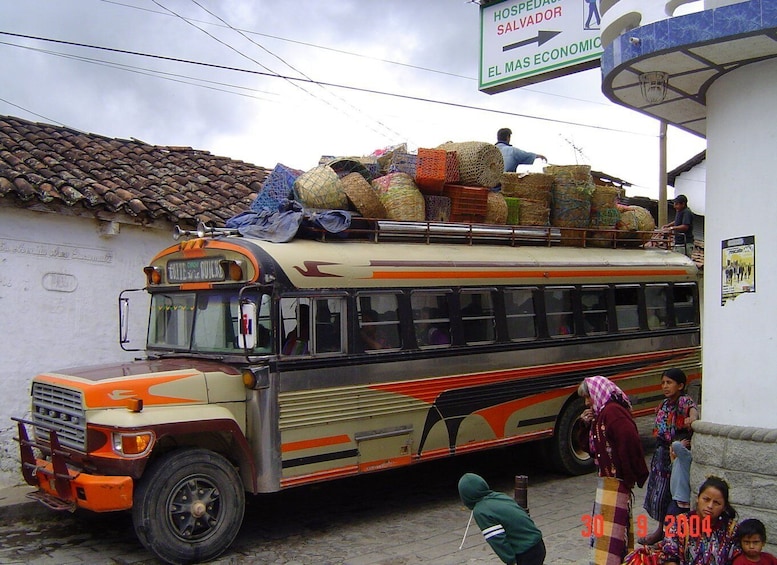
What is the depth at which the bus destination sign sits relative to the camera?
287 inches

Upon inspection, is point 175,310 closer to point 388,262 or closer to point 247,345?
point 247,345

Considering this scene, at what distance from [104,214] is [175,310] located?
2.37 m

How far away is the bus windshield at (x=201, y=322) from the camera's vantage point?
22.6 feet

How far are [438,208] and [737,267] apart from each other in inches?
155

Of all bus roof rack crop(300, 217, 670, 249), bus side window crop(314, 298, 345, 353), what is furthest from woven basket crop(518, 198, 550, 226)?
bus side window crop(314, 298, 345, 353)

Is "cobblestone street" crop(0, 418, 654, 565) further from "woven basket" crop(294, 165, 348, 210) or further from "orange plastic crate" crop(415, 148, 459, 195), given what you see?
"orange plastic crate" crop(415, 148, 459, 195)

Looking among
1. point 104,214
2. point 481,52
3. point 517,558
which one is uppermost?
point 481,52

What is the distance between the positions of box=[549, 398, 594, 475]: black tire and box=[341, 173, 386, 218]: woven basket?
11.6 ft

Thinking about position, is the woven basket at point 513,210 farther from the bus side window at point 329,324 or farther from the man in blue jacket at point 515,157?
the bus side window at point 329,324

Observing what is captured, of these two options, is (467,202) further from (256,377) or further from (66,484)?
(66,484)

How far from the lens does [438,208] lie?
8.94m

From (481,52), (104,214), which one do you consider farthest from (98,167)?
(481,52)

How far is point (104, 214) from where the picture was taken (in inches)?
373

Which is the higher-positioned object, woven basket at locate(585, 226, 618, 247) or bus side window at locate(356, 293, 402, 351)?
woven basket at locate(585, 226, 618, 247)
